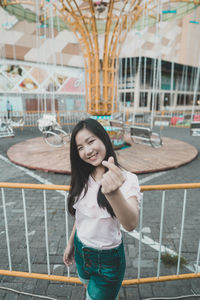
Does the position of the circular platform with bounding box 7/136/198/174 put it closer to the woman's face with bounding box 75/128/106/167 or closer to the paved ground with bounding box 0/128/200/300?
the paved ground with bounding box 0/128/200/300

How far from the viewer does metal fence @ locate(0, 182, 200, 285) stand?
79.5 inches

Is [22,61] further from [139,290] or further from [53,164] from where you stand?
[139,290]

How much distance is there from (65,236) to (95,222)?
6.65 ft

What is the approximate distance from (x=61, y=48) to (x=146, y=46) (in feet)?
40.0

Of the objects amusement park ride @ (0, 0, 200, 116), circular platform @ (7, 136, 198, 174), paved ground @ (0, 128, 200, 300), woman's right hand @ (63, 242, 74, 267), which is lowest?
paved ground @ (0, 128, 200, 300)

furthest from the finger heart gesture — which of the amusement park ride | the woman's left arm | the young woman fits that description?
the amusement park ride

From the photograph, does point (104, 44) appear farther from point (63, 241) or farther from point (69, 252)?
point (69, 252)

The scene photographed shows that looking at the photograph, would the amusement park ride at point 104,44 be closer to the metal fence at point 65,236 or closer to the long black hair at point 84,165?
the metal fence at point 65,236

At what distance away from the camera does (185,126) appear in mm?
15656

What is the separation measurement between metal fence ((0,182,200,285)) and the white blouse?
0.63 m

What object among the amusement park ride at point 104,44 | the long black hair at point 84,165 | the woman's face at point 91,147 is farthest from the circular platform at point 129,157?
the woman's face at point 91,147

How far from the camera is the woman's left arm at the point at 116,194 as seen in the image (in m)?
0.77

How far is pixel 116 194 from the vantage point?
79 cm

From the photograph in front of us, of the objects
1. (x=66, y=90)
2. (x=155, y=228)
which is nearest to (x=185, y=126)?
(x=66, y=90)
